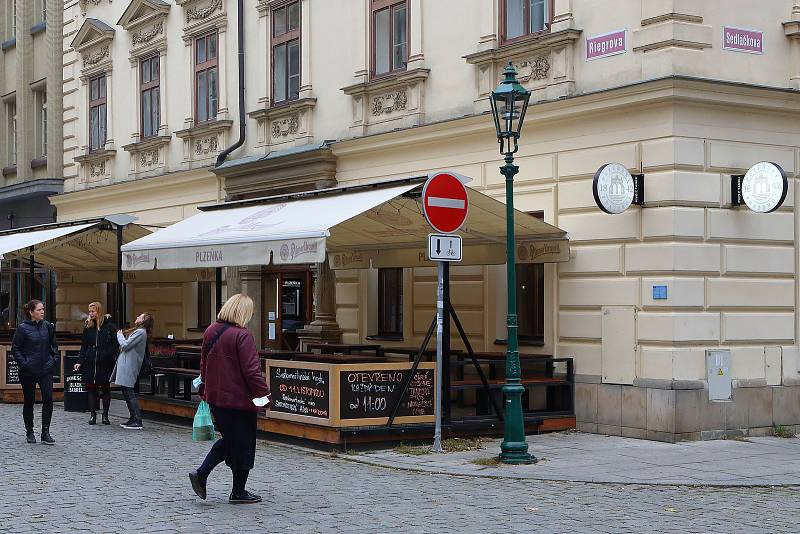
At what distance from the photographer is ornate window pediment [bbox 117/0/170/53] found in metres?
23.4

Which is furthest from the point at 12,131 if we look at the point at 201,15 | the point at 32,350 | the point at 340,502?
the point at 340,502

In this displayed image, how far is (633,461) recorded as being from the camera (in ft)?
39.7

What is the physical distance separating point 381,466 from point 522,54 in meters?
6.14

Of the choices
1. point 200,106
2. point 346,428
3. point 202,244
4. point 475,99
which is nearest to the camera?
point 346,428

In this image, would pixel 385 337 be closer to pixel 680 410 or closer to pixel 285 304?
pixel 285 304

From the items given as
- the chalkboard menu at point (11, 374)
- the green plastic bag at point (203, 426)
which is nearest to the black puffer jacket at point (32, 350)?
the green plastic bag at point (203, 426)

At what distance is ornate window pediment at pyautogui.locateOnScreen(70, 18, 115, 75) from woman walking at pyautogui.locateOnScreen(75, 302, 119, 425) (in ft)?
35.3

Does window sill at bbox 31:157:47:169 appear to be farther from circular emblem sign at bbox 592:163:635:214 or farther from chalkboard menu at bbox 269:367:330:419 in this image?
circular emblem sign at bbox 592:163:635:214

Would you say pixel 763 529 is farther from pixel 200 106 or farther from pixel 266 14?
pixel 200 106

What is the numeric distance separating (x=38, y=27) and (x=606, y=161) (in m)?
18.6

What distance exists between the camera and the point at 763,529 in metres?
8.64

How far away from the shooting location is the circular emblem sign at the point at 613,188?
13.5 meters

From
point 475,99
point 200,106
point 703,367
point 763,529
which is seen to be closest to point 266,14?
point 200,106

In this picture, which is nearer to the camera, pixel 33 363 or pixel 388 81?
pixel 33 363
